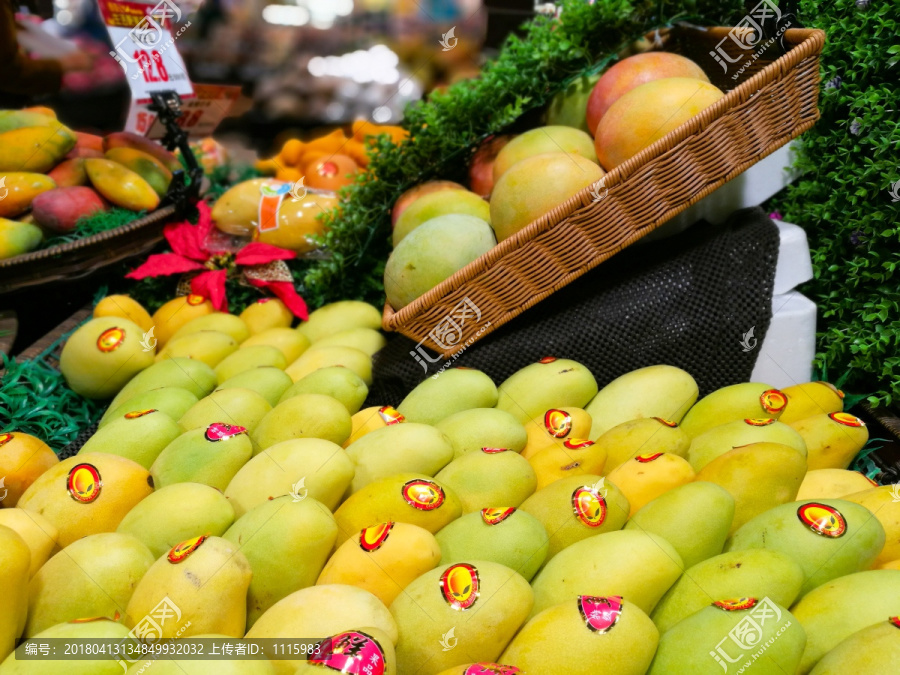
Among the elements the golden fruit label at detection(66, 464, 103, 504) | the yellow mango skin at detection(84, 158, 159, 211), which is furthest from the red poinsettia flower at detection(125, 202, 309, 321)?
the golden fruit label at detection(66, 464, 103, 504)

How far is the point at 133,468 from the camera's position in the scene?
110cm

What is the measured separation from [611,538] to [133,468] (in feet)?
2.56

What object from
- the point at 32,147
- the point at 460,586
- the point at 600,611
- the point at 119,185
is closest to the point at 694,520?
the point at 600,611

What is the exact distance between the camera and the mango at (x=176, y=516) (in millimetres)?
953

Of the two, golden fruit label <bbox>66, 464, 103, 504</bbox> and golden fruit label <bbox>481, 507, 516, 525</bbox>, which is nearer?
golden fruit label <bbox>481, 507, 516, 525</bbox>

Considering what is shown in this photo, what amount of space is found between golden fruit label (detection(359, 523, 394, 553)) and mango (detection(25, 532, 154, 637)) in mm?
294

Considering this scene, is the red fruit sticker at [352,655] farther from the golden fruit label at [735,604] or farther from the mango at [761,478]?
the mango at [761,478]

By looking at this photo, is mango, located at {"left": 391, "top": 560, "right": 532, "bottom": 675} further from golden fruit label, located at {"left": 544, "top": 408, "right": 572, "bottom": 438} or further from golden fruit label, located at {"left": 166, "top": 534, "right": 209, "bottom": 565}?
golden fruit label, located at {"left": 544, "top": 408, "right": 572, "bottom": 438}

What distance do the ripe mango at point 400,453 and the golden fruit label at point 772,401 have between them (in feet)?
2.07

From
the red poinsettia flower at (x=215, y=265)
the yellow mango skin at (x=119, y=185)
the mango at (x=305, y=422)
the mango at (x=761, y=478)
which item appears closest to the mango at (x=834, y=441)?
the mango at (x=761, y=478)

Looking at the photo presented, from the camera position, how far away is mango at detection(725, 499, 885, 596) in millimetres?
894

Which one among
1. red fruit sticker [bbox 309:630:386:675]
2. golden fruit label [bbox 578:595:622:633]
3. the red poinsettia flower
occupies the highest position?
red fruit sticker [bbox 309:630:386:675]

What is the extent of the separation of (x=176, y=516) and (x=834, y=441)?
1.14m

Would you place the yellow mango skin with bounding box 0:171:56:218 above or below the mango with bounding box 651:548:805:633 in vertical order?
below
